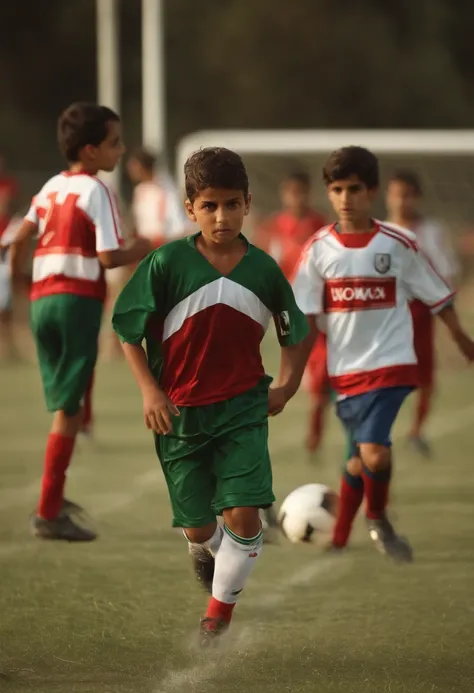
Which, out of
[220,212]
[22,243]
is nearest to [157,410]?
[220,212]

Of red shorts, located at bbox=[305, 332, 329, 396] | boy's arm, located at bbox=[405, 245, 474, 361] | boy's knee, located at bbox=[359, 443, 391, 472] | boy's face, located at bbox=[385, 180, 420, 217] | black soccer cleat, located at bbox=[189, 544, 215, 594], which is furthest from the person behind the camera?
boy's face, located at bbox=[385, 180, 420, 217]

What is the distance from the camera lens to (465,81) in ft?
125

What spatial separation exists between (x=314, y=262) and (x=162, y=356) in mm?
1447

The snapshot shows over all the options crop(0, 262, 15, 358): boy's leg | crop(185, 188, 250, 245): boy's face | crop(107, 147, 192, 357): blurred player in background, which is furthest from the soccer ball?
crop(0, 262, 15, 358): boy's leg

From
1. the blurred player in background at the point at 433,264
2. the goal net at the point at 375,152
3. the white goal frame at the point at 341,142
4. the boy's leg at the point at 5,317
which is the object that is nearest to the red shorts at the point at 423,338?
the blurred player in background at the point at 433,264

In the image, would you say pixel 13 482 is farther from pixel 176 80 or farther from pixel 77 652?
pixel 176 80

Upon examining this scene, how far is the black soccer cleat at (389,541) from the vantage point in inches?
245

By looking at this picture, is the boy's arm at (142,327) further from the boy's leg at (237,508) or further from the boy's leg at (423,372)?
the boy's leg at (423,372)

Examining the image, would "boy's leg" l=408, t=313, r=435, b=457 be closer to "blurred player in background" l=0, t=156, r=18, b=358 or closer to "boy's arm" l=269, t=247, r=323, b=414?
"boy's arm" l=269, t=247, r=323, b=414

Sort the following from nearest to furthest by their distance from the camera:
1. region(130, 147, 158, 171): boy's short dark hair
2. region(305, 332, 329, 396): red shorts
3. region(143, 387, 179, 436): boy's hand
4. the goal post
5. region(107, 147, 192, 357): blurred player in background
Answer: region(143, 387, 179, 436): boy's hand → region(305, 332, 329, 396): red shorts → region(130, 147, 158, 171): boy's short dark hair → region(107, 147, 192, 357): blurred player in background → the goal post

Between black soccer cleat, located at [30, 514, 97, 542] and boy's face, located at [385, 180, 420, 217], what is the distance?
3488 mm

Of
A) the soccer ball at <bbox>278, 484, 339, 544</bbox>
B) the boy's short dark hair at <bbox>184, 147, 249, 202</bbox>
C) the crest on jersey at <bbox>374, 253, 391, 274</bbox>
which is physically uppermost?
the boy's short dark hair at <bbox>184, 147, 249, 202</bbox>

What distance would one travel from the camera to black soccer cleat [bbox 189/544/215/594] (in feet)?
17.0

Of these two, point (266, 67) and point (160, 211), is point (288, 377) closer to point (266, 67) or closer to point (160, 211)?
point (160, 211)
